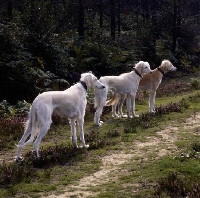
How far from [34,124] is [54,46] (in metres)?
10.6

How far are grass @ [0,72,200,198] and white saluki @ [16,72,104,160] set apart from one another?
1.63ft

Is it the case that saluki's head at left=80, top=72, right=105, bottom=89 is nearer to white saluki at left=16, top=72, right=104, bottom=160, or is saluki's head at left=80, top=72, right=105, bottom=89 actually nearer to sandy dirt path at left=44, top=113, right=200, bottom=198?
white saluki at left=16, top=72, right=104, bottom=160

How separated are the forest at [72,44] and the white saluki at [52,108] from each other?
17.4 feet

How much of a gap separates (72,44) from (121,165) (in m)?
14.2

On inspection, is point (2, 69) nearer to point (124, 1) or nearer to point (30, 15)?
point (30, 15)

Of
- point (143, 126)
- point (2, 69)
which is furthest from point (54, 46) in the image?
point (143, 126)

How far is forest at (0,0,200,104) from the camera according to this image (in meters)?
13.8

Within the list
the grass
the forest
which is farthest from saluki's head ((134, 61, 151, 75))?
the forest

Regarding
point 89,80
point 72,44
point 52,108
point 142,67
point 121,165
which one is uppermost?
point 72,44

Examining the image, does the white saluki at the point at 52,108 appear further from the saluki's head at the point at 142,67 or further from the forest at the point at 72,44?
the forest at the point at 72,44

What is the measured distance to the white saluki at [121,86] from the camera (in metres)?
11.2

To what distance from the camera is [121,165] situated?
23.6ft

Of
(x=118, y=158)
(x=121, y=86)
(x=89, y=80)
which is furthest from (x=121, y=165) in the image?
(x=121, y=86)

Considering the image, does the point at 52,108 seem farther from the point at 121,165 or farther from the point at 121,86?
the point at 121,86
